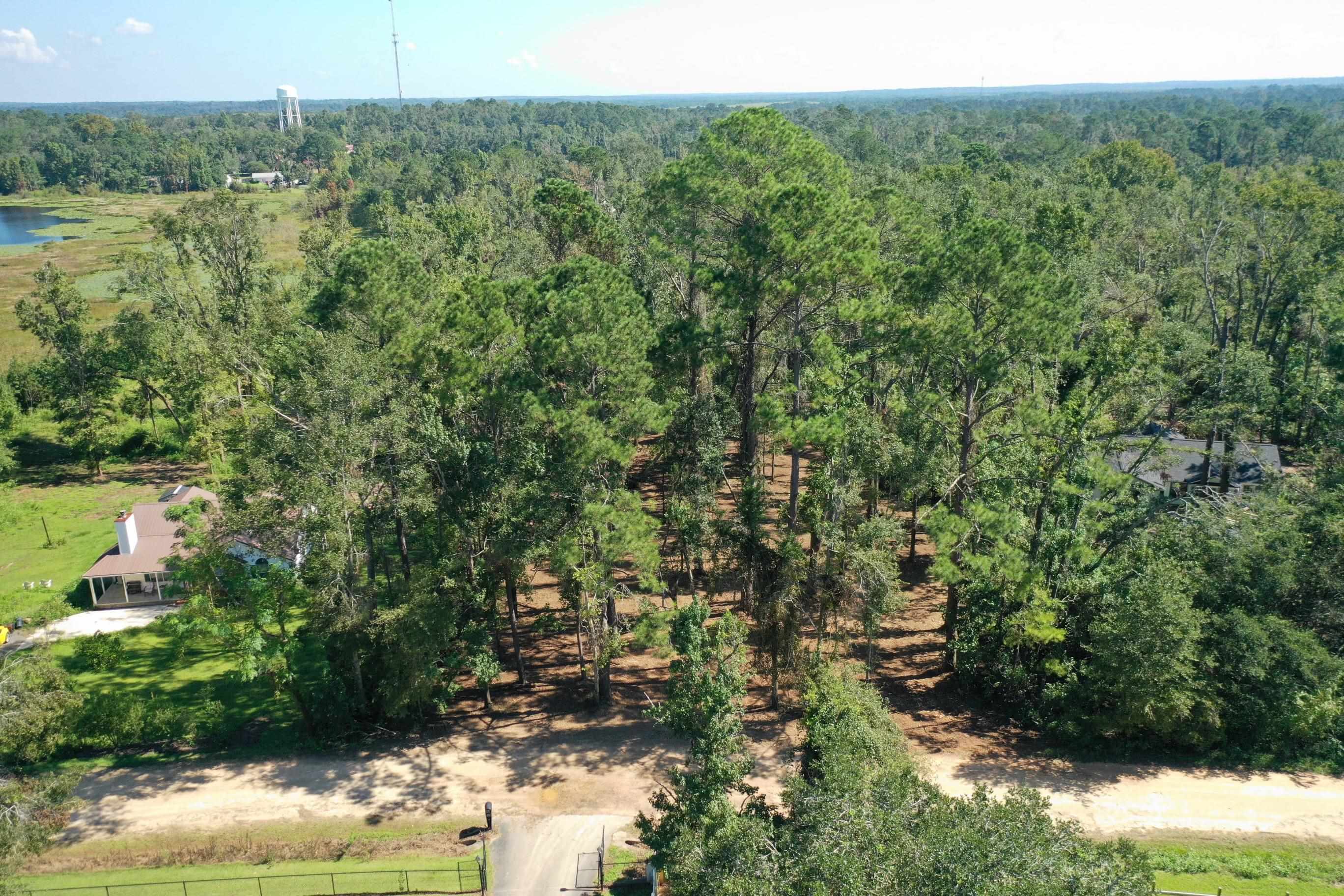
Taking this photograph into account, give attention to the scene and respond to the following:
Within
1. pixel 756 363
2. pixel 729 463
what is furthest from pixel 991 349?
pixel 729 463

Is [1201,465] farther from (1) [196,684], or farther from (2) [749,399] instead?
(1) [196,684]

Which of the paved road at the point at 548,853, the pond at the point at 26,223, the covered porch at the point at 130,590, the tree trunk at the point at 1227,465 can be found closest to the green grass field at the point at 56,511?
the covered porch at the point at 130,590

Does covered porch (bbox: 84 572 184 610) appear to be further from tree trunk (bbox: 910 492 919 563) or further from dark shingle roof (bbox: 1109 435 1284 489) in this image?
dark shingle roof (bbox: 1109 435 1284 489)

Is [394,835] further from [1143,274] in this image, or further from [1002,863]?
[1143,274]

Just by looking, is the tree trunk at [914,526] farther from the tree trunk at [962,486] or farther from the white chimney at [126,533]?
the white chimney at [126,533]

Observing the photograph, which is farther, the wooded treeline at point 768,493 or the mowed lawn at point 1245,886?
the wooded treeline at point 768,493

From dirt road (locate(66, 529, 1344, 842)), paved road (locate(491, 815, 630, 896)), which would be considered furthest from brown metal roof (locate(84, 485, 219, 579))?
paved road (locate(491, 815, 630, 896))

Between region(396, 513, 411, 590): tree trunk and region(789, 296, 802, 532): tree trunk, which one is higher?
region(789, 296, 802, 532): tree trunk
